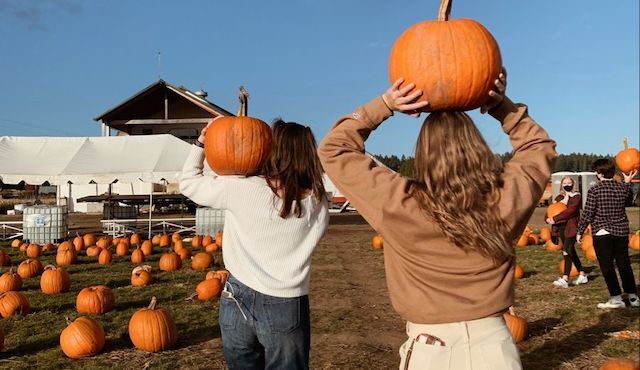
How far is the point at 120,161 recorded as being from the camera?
602 inches

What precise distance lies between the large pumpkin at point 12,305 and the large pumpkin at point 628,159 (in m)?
9.13

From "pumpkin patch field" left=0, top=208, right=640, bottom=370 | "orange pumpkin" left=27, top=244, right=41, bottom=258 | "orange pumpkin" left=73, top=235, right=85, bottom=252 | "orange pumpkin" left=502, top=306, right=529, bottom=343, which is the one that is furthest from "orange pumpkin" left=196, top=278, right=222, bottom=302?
"orange pumpkin" left=73, top=235, right=85, bottom=252

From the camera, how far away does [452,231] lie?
71.1 inches

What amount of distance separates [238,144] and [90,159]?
13.3 m

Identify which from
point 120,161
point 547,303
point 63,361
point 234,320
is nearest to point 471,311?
point 234,320

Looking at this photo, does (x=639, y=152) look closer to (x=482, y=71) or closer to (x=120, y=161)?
(x=482, y=71)

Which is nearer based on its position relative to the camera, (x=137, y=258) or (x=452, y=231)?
→ (x=452, y=231)

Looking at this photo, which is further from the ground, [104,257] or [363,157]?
[363,157]

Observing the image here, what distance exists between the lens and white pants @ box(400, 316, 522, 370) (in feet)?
6.07

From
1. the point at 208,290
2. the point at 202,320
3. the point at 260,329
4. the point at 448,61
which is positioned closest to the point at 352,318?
the point at 202,320

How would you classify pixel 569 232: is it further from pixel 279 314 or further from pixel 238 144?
pixel 279 314

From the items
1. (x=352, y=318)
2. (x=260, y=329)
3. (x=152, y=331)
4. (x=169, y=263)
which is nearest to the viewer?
(x=260, y=329)

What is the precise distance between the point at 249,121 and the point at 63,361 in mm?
3091

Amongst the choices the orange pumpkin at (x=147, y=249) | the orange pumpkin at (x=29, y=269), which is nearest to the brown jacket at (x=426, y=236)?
the orange pumpkin at (x=29, y=269)
